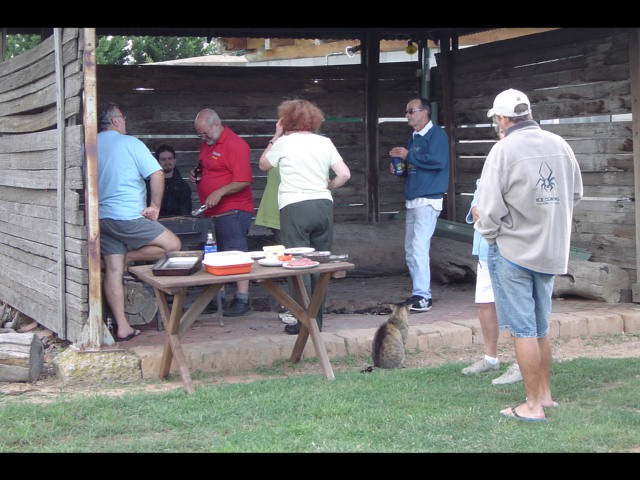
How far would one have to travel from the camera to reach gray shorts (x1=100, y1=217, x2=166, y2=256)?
23.0 feet

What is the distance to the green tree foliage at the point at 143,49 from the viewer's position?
542 inches

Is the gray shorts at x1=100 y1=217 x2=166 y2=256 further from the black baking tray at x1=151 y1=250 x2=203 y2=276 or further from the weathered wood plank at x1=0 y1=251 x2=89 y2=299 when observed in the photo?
the black baking tray at x1=151 y1=250 x2=203 y2=276

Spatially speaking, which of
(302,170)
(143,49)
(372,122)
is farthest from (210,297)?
(143,49)

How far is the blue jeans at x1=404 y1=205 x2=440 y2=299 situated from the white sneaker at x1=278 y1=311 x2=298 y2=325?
51.1 inches

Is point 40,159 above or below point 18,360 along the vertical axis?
above

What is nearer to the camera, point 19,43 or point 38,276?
point 38,276

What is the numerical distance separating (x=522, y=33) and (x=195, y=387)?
272 inches

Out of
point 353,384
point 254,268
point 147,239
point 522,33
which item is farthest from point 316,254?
point 522,33

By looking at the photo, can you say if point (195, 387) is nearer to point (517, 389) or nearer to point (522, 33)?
point (517, 389)

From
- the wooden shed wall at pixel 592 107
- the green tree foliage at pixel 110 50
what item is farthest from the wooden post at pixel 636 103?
the green tree foliage at pixel 110 50

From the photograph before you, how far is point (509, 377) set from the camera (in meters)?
6.00

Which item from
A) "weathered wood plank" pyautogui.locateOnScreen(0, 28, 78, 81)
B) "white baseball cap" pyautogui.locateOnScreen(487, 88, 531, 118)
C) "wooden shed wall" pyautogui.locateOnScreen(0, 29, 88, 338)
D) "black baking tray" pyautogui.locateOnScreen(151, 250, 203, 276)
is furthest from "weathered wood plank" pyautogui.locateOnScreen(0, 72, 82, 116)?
"white baseball cap" pyautogui.locateOnScreen(487, 88, 531, 118)

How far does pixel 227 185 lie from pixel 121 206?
4.51ft

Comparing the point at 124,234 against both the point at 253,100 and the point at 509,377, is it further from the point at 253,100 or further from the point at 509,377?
the point at 253,100
